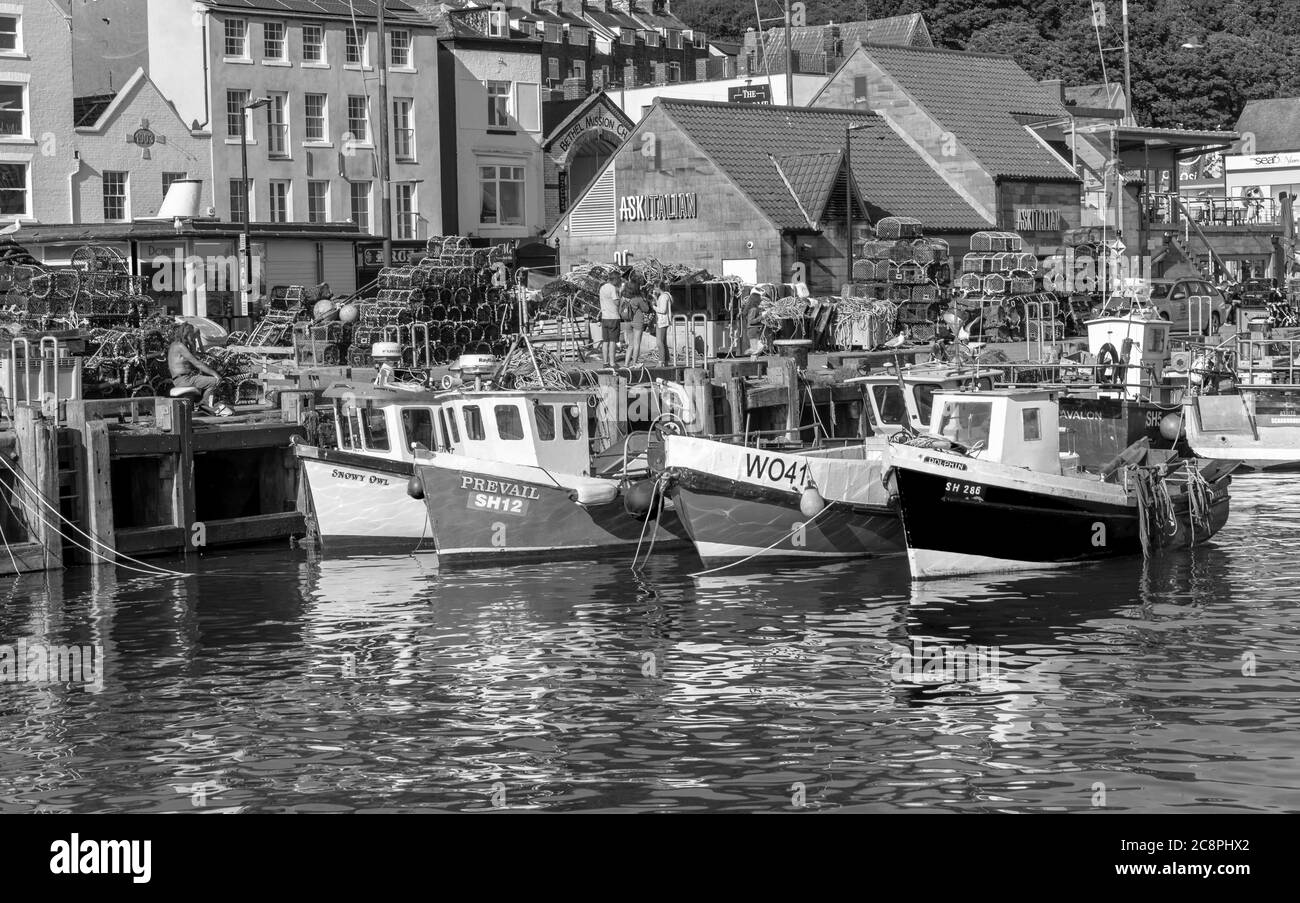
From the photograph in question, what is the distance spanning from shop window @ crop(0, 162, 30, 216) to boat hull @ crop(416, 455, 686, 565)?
105 feet

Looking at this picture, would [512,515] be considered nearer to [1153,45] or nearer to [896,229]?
[896,229]

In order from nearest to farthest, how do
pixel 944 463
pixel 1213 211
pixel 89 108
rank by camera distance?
→ 1. pixel 944 463
2. pixel 89 108
3. pixel 1213 211

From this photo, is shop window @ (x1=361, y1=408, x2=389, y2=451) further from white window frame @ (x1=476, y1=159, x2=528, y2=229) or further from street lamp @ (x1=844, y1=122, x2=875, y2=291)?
white window frame @ (x1=476, y1=159, x2=528, y2=229)

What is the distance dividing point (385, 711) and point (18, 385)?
562 inches

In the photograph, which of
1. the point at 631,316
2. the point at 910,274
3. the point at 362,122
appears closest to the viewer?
the point at 631,316

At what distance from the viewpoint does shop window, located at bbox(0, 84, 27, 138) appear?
176ft

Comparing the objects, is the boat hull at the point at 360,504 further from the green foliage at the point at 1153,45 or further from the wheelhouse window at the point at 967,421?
the green foliage at the point at 1153,45

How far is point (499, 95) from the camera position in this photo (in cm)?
6644

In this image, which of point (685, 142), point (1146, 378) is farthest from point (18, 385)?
point (685, 142)

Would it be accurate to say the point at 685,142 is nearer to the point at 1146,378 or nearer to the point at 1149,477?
the point at 1146,378

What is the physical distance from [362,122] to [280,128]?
338 centimetres

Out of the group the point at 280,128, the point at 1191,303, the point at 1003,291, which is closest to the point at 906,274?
the point at 1003,291

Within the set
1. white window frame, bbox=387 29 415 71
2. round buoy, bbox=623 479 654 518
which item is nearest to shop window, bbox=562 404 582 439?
round buoy, bbox=623 479 654 518

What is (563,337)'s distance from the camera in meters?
37.2
